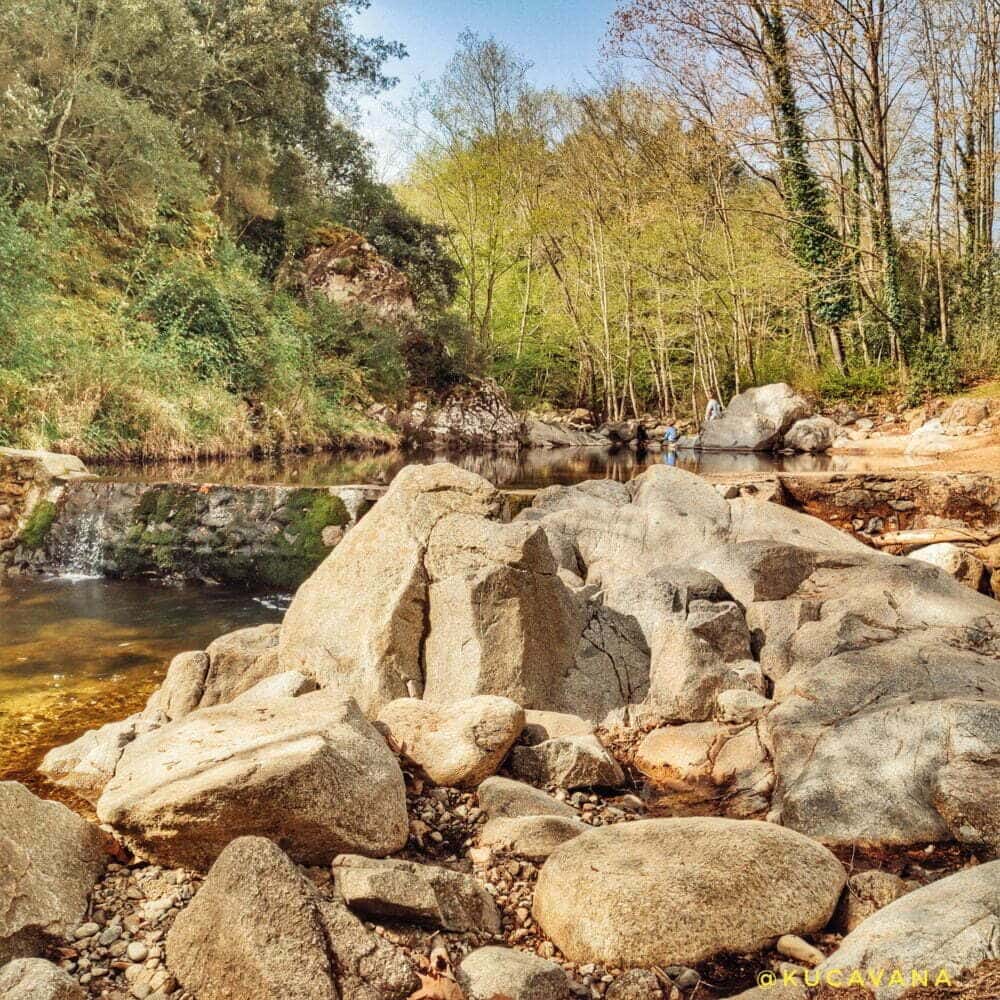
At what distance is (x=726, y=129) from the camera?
58.4ft

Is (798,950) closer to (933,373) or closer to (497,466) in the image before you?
(497,466)

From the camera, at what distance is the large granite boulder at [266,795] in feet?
9.62

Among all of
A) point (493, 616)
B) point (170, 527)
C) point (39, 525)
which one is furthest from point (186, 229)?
point (493, 616)

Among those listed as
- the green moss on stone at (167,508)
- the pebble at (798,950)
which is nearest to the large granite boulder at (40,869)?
the pebble at (798,950)

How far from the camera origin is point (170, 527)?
1034cm

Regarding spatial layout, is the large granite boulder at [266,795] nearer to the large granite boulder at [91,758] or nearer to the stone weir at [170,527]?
the large granite boulder at [91,758]

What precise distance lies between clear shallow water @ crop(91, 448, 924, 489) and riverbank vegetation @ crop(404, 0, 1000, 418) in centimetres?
612

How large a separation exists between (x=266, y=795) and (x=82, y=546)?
8.58 metres

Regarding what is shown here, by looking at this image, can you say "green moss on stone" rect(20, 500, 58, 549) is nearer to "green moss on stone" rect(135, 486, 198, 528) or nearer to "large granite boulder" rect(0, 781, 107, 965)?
"green moss on stone" rect(135, 486, 198, 528)

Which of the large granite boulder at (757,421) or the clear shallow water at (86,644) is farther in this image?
the large granite boulder at (757,421)

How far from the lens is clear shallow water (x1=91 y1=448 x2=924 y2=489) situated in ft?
43.0

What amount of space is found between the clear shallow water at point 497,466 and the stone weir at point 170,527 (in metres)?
0.85

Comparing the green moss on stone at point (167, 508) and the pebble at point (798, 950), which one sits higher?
the green moss on stone at point (167, 508)

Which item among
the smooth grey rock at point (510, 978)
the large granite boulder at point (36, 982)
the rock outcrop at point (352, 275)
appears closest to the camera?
the large granite boulder at point (36, 982)
